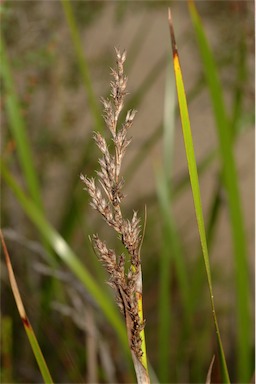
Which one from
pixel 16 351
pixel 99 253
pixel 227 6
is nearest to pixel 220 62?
pixel 227 6

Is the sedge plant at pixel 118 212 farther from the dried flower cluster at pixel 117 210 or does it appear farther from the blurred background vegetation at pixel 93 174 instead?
the blurred background vegetation at pixel 93 174

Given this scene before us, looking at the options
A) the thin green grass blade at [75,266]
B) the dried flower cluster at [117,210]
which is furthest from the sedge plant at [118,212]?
the thin green grass blade at [75,266]

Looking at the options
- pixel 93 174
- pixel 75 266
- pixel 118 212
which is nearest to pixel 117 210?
pixel 118 212

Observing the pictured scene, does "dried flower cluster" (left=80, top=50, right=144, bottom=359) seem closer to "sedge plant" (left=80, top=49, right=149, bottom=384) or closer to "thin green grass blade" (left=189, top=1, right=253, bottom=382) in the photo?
"sedge plant" (left=80, top=49, right=149, bottom=384)

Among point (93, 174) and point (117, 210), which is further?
point (93, 174)

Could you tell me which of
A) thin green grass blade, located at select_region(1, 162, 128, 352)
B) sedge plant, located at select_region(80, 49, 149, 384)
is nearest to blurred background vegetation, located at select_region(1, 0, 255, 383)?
thin green grass blade, located at select_region(1, 162, 128, 352)

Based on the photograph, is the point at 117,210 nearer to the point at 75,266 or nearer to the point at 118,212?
the point at 118,212

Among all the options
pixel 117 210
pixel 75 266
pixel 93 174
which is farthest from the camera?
pixel 93 174
